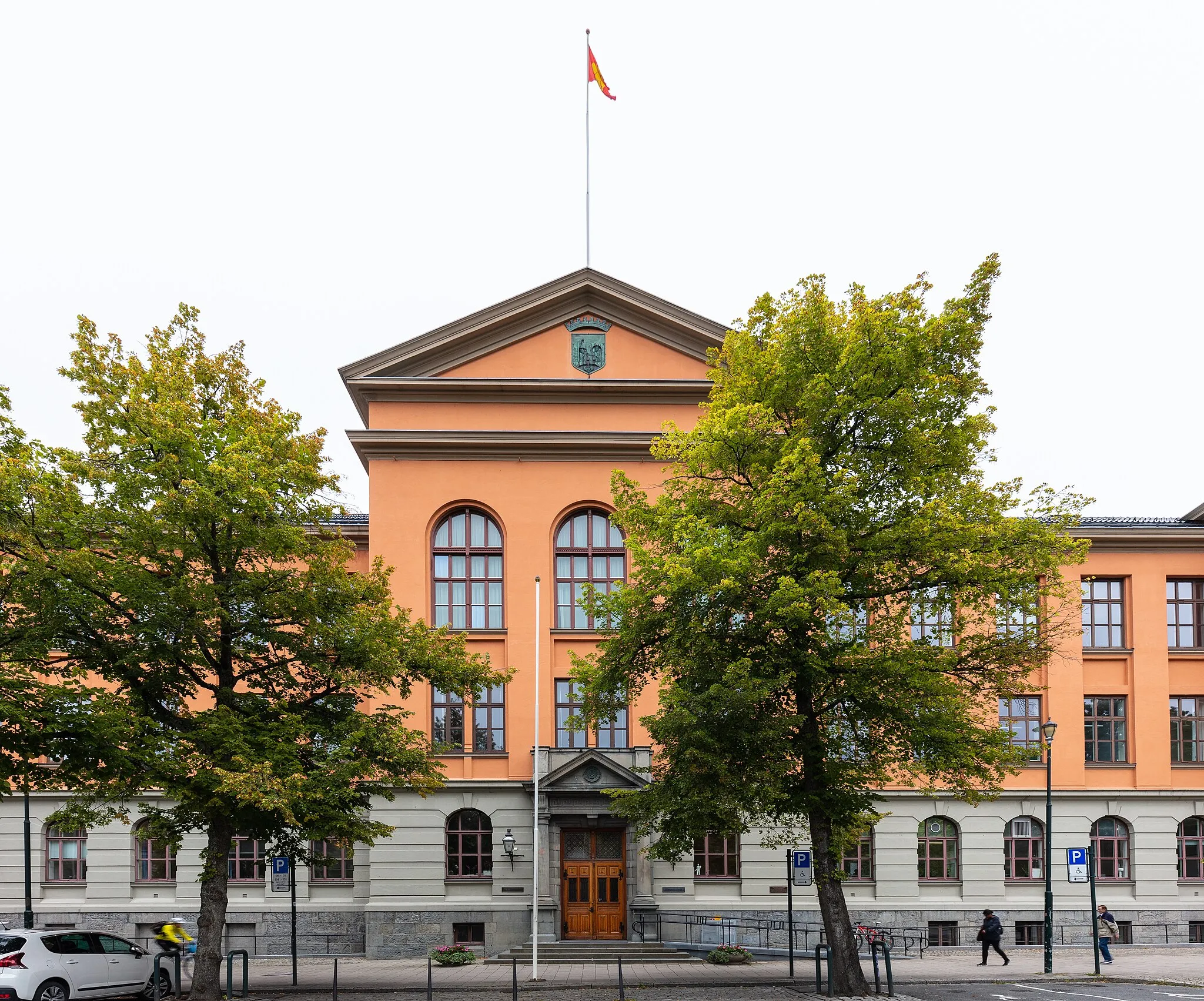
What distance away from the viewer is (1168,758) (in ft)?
123

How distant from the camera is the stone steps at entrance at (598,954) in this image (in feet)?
104

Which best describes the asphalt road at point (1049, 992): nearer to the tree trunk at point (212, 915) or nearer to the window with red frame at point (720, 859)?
the window with red frame at point (720, 859)

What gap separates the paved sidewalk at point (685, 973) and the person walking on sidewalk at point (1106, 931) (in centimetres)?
39

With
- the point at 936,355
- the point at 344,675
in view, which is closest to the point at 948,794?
the point at 936,355

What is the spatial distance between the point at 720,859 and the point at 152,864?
17.0 metres

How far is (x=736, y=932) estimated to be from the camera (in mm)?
34094

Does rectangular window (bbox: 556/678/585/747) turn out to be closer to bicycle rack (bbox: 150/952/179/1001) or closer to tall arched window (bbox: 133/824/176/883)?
tall arched window (bbox: 133/824/176/883)

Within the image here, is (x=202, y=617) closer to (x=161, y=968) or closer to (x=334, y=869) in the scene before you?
(x=161, y=968)

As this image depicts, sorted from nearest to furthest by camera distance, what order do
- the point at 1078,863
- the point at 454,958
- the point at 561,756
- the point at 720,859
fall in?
the point at 1078,863 < the point at 454,958 < the point at 561,756 < the point at 720,859

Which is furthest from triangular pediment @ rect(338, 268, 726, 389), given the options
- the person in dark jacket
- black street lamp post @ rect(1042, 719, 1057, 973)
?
the person in dark jacket

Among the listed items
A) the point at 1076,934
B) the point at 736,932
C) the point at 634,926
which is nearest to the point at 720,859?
the point at 736,932

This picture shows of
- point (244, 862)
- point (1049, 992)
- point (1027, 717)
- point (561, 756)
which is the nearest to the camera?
point (1049, 992)

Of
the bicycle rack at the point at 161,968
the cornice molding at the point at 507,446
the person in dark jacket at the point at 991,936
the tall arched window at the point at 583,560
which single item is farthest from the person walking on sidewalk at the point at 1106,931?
the bicycle rack at the point at 161,968

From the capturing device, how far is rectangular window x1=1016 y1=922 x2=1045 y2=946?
3584 centimetres
